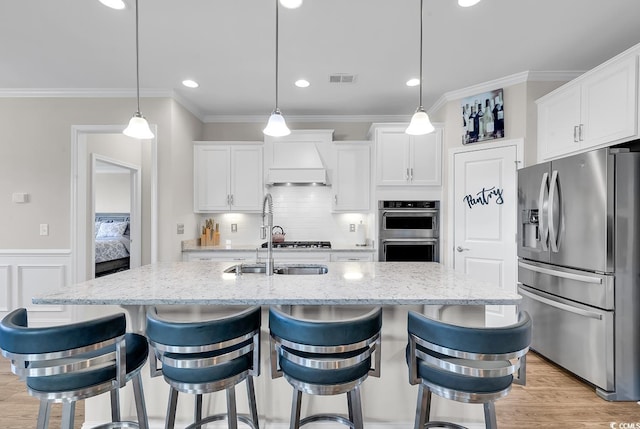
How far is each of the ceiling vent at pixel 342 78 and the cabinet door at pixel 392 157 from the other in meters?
0.79

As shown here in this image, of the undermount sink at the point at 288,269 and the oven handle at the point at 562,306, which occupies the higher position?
the undermount sink at the point at 288,269

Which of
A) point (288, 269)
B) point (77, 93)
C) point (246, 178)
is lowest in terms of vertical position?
point (288, 269)

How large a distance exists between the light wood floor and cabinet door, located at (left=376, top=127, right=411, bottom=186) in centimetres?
232

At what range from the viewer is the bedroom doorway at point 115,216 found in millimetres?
3990

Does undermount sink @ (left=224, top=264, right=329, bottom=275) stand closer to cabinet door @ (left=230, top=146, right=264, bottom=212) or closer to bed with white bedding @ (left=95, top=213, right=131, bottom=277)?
cabinet door @ (left=230, top=146, right=264, bottom=212)

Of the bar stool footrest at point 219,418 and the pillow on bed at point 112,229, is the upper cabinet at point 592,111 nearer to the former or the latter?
the bar stool footrest at point 219,418

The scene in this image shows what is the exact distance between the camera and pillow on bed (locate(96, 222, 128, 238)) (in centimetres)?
688

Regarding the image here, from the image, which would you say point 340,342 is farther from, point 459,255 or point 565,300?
point 459,255

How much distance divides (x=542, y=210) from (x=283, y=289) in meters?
2.30

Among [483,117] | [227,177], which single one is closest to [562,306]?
[483,117]

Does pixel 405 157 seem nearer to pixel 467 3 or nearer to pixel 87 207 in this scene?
pixel 467 3

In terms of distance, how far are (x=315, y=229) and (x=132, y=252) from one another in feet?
7.78

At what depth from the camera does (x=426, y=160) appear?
3861 millimetres

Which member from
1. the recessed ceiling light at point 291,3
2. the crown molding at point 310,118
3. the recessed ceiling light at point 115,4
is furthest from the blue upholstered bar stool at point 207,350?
the crown molding at point 310,118
